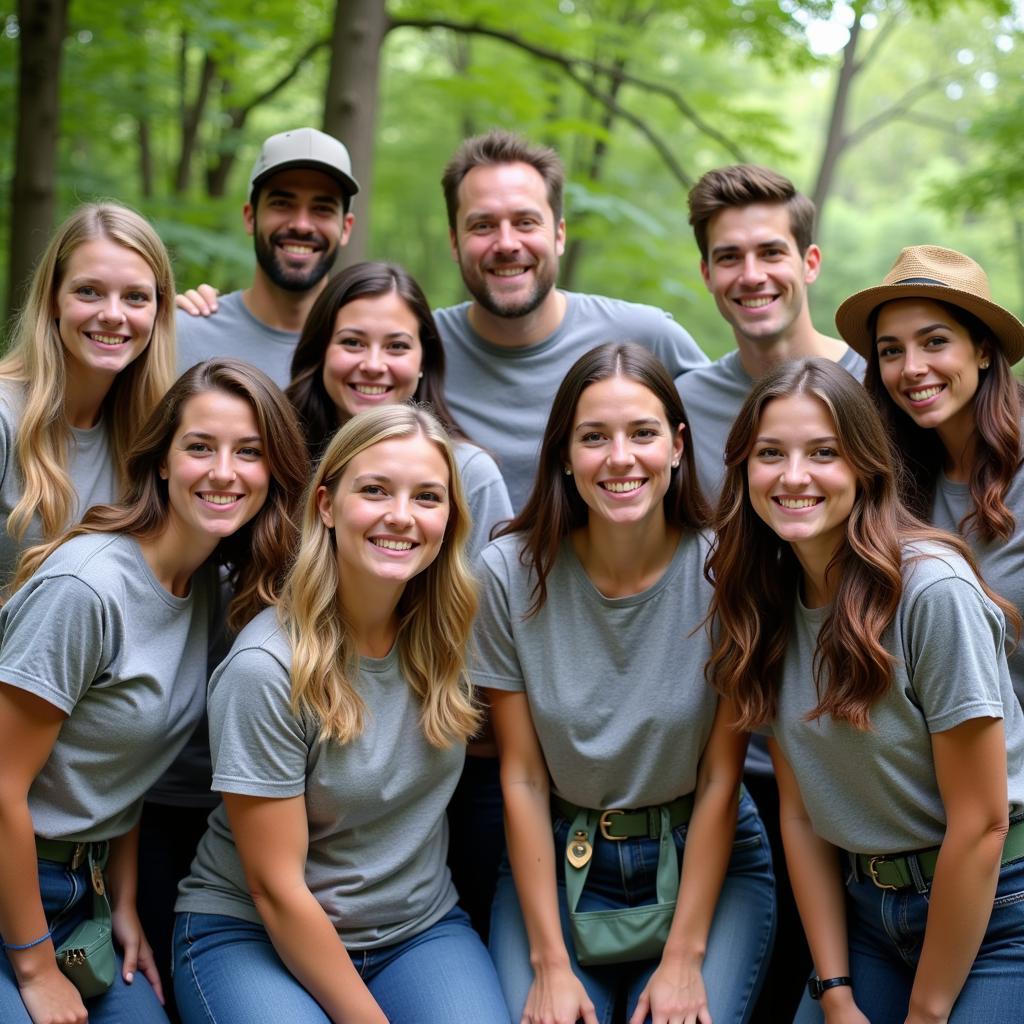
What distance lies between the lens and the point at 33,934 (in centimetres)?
304

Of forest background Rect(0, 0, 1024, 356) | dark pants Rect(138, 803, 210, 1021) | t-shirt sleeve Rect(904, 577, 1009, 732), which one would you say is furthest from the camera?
forest background Rect(0, 0, 1024, 356)

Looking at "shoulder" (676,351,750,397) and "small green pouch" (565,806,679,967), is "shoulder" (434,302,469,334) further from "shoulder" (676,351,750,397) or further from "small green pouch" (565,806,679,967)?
"small green pouch" (565,806,679,967)

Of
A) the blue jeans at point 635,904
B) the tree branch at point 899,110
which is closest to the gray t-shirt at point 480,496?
the blue jeans at point 635,904

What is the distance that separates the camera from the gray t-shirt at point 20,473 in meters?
3.53

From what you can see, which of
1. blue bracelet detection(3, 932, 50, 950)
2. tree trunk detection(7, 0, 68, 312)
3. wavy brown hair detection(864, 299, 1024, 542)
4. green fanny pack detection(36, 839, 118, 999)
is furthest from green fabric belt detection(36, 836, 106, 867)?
tree trunk detection(7, 0, 68, 312)

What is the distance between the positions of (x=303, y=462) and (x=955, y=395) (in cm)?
208

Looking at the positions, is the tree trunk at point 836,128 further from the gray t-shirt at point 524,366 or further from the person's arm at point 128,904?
the person's arm at point 128,904

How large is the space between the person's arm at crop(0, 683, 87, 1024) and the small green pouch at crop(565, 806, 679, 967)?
4.81 feet

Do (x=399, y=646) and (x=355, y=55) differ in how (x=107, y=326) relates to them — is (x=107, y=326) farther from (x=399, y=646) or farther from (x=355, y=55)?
(x=355, y=55)

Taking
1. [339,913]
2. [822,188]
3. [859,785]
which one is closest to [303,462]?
[339,913]

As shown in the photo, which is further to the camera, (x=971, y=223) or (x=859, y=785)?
(x=971, y=223)

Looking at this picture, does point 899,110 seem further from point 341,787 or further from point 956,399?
point 341,787

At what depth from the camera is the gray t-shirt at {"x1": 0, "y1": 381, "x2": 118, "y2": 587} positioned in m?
3.53

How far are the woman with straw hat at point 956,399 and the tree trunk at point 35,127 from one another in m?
5.05
